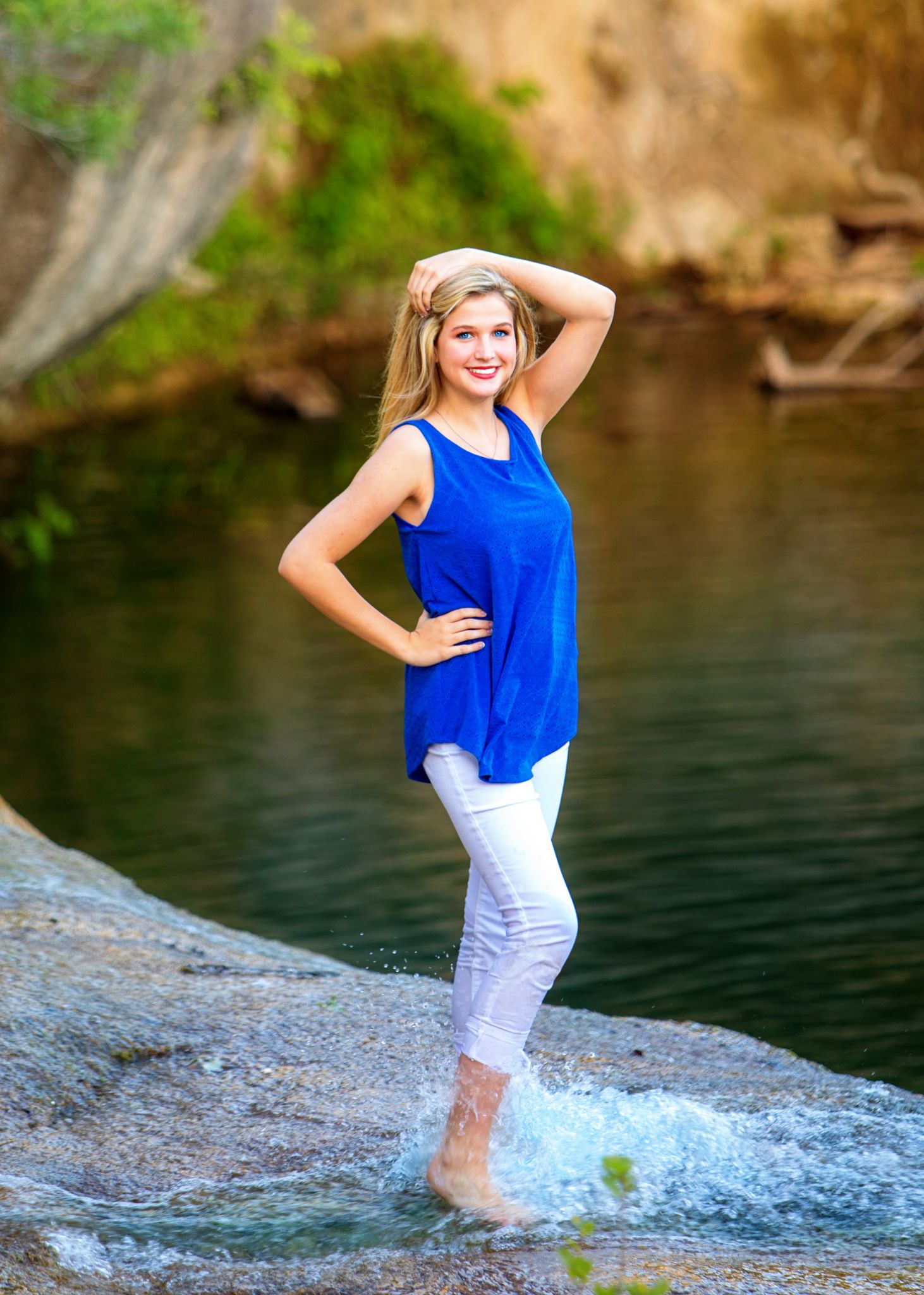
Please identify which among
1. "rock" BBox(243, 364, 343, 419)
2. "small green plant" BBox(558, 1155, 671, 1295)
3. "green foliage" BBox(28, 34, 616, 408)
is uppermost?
"green foliage" BBox(28, 34, 616, 408)

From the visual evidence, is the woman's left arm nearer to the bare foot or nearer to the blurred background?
the bare foot

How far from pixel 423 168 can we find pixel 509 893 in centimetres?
2242

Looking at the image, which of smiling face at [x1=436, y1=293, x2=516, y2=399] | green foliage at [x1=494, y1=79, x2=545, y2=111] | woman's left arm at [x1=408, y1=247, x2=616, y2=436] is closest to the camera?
smiling face at [x1=436, y1=293, x2=516, y2=399]

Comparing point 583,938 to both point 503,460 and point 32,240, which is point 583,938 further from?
point 32,240

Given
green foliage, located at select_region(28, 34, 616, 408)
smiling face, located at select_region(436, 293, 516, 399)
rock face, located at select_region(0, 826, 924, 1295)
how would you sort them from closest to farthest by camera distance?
rock face, located at select_region(0, 826, 924, 1295) → smiling face, located at select_region(436, 293, 516, 399) → green foliage, located at select_region(28, 34, 616, 408)

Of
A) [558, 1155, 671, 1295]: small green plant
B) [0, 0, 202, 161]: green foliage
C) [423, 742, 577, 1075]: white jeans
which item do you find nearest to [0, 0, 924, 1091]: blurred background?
[0, 0, 202, 161]: green foliage

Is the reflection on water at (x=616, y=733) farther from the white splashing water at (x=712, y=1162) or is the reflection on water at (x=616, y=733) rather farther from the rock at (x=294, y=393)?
the rock at (x=294, y=393)

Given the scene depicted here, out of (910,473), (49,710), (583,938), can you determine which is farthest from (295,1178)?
(910,473)

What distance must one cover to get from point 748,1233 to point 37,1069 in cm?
151

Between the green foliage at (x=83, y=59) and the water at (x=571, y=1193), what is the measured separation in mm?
6248

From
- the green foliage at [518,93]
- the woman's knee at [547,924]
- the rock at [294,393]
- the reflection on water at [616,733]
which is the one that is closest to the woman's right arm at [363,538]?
the woman's knee at [547,924]

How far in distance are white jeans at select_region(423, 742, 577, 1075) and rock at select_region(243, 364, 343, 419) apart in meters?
15.7

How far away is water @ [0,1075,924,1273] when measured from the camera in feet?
9.59

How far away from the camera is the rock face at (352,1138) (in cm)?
281
